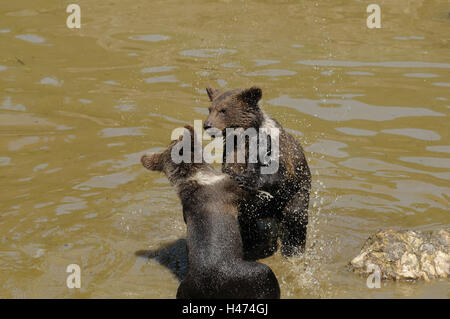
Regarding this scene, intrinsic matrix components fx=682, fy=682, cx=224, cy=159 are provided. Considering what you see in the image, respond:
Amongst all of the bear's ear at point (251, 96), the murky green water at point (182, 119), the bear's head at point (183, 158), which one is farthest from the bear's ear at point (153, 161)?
the bear's ear at point (251, 96)

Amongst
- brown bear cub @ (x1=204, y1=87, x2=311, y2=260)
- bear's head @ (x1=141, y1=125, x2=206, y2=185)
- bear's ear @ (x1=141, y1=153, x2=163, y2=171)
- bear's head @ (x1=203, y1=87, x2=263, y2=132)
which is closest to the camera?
→ bear's head @ (x1=141, y1=125, x2=206, y2=185)

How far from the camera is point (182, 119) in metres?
13.0

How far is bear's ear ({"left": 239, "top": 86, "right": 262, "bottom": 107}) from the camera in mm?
8508

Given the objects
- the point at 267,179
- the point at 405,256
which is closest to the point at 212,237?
the point at 267,179

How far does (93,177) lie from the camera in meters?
10.9

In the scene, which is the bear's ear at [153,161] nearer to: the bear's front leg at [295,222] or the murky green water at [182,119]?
the murky green water at [182,119]

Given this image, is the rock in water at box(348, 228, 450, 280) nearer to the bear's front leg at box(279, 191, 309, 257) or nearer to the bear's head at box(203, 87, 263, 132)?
the bear's front leg at box(279, 191, 309, 257)

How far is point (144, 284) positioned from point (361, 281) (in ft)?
8.31

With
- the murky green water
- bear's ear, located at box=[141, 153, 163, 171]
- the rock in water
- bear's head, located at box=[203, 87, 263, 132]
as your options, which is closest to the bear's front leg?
the murky green water

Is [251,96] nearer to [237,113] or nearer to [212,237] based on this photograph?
[237,113]

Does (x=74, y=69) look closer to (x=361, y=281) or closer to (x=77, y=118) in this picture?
(x=77, y=118)

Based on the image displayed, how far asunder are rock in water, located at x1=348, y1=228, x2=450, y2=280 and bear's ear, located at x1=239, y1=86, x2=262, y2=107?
223cm

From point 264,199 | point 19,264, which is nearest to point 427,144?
point 264,199

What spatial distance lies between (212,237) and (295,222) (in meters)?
1.68
